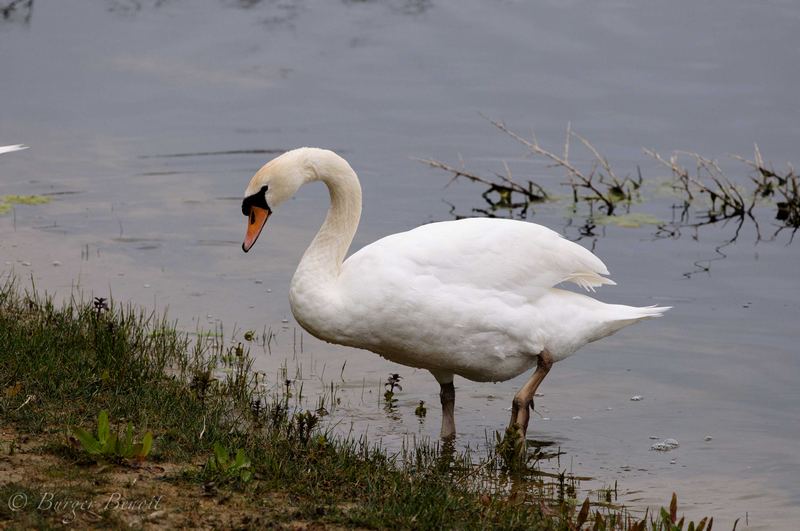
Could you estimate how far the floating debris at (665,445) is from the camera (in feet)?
25.7

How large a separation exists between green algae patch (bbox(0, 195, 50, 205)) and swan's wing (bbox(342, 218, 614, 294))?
7224 millimetres

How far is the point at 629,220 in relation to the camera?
43.1 ft

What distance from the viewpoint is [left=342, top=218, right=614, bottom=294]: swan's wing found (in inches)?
267

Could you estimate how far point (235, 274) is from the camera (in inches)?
442

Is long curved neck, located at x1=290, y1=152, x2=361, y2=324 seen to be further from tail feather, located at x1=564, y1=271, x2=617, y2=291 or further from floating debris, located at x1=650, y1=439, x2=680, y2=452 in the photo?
floating debris, located at x1=650, y1=439, x2=680, y2=452

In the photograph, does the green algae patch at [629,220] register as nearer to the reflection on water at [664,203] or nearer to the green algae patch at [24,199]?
the reflection on water at [664,203]

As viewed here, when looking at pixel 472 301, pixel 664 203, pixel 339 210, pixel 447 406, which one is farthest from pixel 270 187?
pixel 664 203

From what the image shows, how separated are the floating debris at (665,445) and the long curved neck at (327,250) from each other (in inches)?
94.0

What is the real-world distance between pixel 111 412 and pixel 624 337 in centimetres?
511

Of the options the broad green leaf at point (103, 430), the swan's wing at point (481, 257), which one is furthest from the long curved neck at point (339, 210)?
the broad green leaf at point (103, 430)

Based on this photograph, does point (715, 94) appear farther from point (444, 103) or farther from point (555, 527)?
point (555, 527)

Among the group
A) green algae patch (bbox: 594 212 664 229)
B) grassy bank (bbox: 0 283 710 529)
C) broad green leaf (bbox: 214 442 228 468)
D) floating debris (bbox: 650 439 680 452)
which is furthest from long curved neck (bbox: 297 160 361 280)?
green algae patch (bbox: 594 212 664 229)

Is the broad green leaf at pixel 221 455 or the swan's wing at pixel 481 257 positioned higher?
the swan's wing at pixel 481 257

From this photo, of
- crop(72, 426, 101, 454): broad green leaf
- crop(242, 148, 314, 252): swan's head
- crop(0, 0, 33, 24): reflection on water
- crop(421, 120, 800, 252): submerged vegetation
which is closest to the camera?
crop(72, 426, 101, 454): broad green leaf
